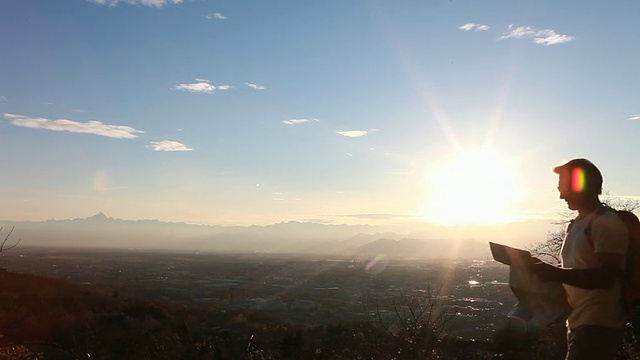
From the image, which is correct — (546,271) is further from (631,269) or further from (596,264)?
(631,269)

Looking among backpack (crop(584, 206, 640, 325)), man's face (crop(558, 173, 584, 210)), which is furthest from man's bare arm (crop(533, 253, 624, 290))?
man's face (crop(558, 173, 584, 210))

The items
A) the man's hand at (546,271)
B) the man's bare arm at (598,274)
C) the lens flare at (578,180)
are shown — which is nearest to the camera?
the man's bare arm at (598,274)

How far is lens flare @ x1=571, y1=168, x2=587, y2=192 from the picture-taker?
3.22 m

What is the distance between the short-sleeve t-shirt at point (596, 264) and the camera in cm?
290

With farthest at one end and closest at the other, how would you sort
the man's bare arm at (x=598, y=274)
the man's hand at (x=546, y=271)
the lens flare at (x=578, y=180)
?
the lens flare at (x=578, y=180) → the man's hand at (x=546, y=271) → the man's bare arm at (x=598, y=274)

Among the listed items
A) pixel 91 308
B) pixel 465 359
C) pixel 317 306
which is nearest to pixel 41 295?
pixel 91 308

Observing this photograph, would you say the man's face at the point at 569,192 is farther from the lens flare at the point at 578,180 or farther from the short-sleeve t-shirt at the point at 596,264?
the short-sleeve t-shirt at the point at 596,264

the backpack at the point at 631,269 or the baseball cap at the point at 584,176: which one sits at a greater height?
the baseball cap at the point at 584,176

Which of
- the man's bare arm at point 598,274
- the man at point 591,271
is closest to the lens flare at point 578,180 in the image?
the man at point 591,271

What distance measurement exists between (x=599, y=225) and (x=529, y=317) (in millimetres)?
762

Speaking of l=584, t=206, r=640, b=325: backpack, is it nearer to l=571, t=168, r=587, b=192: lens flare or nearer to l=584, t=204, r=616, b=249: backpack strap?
l=584, t=204, r=616, b=249: backpack strap

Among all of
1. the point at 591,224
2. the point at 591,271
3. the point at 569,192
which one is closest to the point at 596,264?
the point at 591,271

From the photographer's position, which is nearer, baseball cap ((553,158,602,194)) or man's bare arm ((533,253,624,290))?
man's bare arm ((533,253,624,290))

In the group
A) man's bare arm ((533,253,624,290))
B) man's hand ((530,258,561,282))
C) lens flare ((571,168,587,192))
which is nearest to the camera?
man's bare arm ((533,253,624,290))
